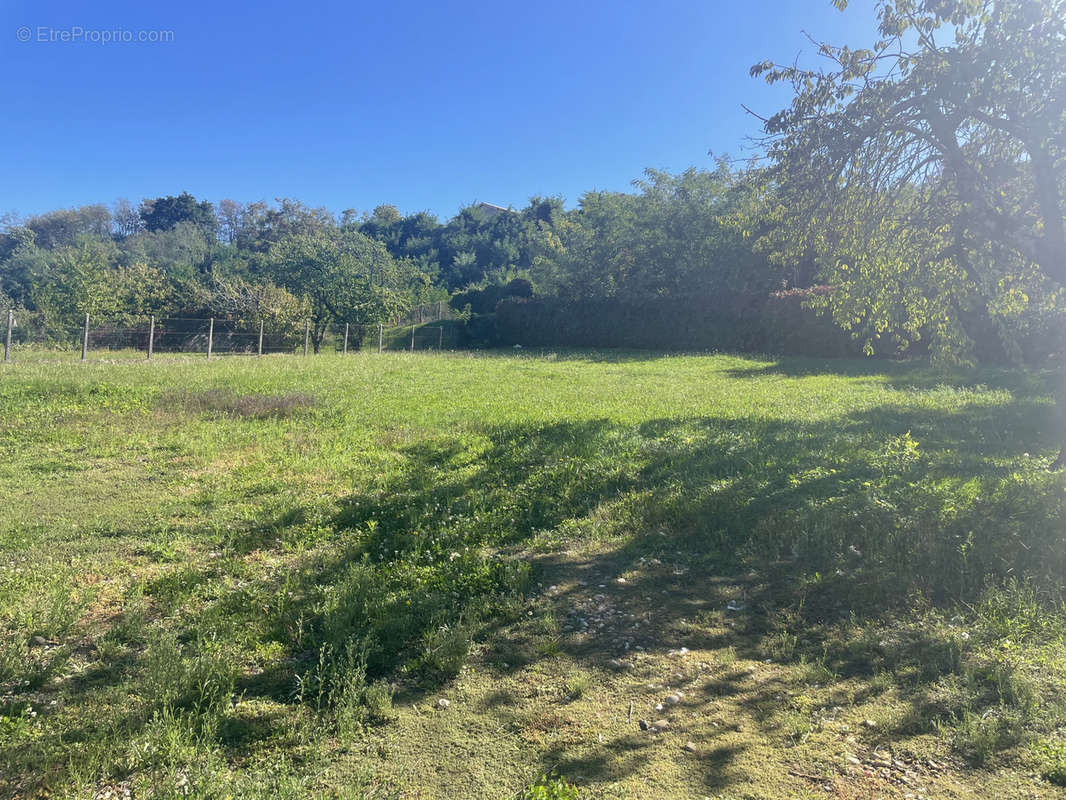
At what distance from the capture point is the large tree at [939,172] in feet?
18.9

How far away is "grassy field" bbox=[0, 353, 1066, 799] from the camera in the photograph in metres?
2.26

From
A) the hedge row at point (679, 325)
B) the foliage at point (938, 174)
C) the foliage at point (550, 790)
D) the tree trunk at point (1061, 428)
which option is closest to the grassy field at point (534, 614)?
the foliage at point (550, 790)

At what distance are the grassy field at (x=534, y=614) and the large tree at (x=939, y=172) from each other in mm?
1936

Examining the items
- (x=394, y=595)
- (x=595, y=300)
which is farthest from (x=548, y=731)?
(x=595, y=300)

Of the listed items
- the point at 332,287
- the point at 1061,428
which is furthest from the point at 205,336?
the point at 1061,428

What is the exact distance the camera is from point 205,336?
70.3 ft

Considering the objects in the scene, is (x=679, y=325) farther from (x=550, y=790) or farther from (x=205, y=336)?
(x=550, y=790)

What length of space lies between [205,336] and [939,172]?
71.4ft

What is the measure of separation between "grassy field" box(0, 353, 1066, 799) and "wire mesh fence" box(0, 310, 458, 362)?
39.6ft

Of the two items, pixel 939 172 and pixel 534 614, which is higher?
pixel 939 172

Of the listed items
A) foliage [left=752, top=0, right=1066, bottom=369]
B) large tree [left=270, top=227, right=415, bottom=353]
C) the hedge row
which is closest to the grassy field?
foliage [left=752, top=0, right=1066, bottom=369]

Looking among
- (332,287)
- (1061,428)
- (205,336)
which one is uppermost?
(332,287)

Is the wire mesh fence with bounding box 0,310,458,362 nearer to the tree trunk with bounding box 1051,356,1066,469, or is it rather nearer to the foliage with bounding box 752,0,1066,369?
the foliage with bounding box 752,0,1066,369

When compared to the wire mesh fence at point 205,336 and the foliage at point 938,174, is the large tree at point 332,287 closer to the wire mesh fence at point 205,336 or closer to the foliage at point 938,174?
the wire mesh fence at point 205,336
